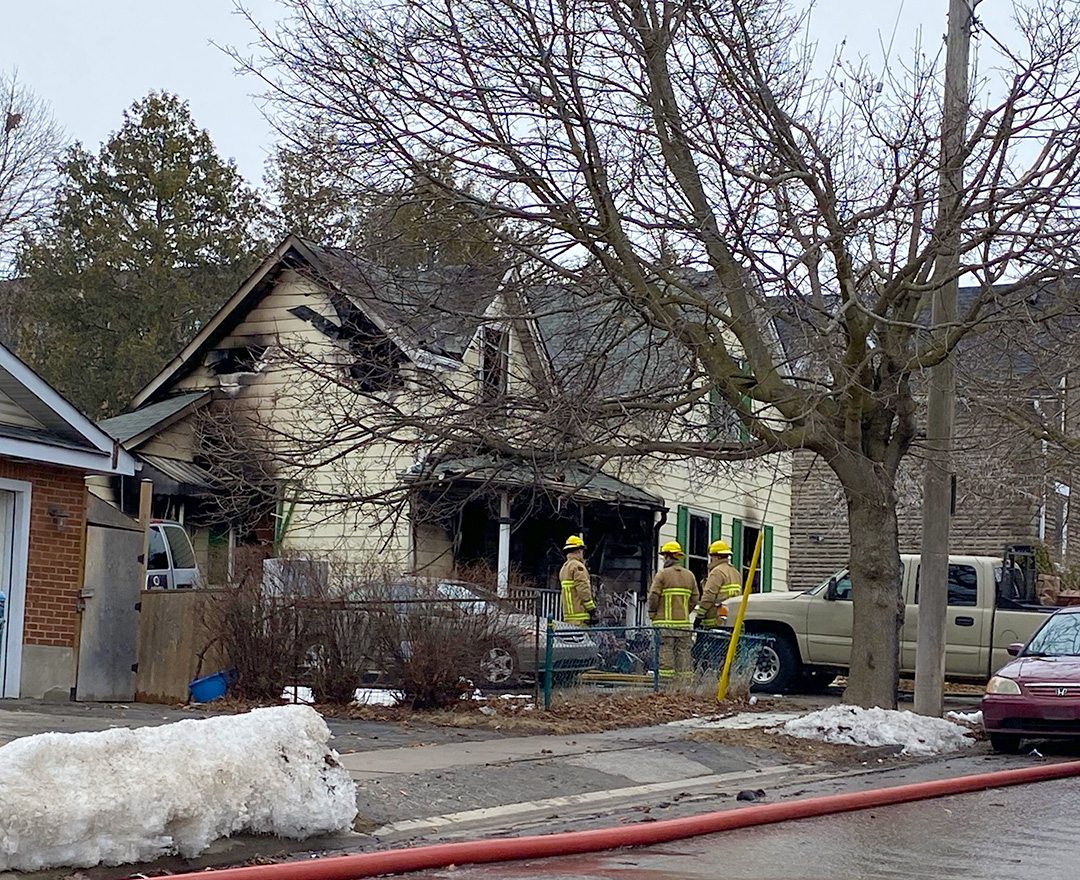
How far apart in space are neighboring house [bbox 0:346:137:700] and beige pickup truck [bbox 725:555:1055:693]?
7920 millimetres

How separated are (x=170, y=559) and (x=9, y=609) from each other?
20.4ft

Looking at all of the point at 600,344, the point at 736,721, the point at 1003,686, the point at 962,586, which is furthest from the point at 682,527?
the point at 1003,686

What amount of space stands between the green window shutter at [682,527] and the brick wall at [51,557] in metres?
14.1

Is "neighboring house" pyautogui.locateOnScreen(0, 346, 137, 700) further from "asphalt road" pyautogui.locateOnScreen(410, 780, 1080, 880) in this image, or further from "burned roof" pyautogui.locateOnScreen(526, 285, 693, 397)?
"asphalt road" pyautogui.locateOnScreen(410, 780, 1080, 880)

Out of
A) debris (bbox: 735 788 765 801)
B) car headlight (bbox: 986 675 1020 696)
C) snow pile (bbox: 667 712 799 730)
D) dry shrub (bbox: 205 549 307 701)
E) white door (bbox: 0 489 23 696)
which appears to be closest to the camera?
debris (bbox: 735 788 765 801)

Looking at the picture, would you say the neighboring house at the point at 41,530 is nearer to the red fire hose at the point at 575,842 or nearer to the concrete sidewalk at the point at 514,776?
the concrete sidewalk at the point at 514,776

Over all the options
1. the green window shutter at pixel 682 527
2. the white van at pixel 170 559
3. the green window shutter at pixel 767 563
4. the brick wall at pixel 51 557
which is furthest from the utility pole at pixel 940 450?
the green window shutter at pixel 767 563

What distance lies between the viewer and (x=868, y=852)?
8.73 meters

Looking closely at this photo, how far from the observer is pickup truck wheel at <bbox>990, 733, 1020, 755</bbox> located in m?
14.4

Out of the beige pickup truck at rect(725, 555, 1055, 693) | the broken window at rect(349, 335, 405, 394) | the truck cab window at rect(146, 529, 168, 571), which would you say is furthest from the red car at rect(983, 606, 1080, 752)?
the truck cab window at rect(146, 529, 168, 571)

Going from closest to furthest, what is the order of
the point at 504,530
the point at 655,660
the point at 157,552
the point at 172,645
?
the point at 172,645 < the point at 655,660 < the point at 157,552 < the point at 504,530

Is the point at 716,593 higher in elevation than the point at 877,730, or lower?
higher

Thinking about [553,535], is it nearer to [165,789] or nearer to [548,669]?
Answer: [548,669]

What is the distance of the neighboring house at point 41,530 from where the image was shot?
16.4 meters
